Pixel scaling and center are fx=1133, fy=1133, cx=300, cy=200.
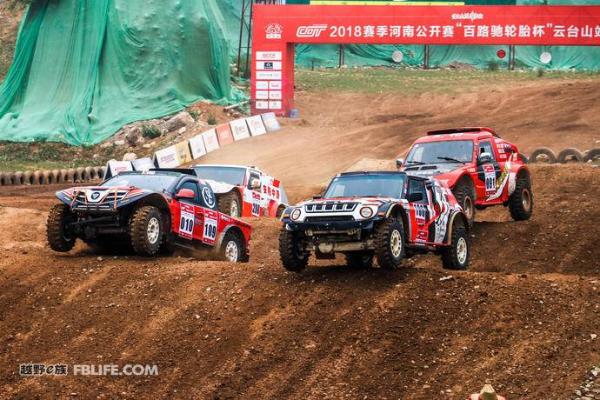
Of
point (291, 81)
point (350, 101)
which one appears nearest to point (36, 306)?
point (291, 81)

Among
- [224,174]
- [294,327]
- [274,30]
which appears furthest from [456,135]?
[274,30]

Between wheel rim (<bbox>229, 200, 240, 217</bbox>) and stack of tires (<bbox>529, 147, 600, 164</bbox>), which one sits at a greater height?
stack of tires (<bbox>529, 147, 600, 164</bbox>)

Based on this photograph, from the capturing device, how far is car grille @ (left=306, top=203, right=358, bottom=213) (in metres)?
15.6

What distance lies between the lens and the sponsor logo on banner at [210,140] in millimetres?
39781

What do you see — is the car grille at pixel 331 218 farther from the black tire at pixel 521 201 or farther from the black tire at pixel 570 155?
the black tire at pixel 570 155

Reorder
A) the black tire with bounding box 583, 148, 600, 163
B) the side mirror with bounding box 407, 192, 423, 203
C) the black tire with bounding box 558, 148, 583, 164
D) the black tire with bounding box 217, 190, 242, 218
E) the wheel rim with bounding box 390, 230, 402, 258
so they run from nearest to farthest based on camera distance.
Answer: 1. the wheel rim with bounding box 390, 230, 402, 258
2. the side mirror with bounding box 407, 192, 423, 203
3. the black tire with bounding box 217, 190, 242, 218
4. the black tire with bounding box 583, 148, 600, 163
5. the black tire with bounding box 558, 148, 583, 164

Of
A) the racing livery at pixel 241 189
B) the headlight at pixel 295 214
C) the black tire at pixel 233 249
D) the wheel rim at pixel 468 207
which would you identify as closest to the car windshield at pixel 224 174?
the racing livery at pixel 241 189

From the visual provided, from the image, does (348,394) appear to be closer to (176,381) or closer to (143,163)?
(176,381)

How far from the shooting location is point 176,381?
1366 centimetres

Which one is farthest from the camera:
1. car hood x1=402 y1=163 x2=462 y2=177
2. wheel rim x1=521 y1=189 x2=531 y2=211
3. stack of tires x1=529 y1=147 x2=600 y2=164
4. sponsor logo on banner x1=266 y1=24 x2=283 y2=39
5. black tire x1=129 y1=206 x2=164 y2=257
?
sponsor logo on banner x1=266 y1=24 x2=283 y2=39

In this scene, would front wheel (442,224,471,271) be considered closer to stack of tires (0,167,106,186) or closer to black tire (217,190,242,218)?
black tire (217,190,242,218)

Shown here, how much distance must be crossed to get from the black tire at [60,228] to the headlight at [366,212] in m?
5.58

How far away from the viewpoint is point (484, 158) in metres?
22.1

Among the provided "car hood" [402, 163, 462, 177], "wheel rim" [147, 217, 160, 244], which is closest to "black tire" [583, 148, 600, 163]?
"car hood" [402, 163, 462, 177]
